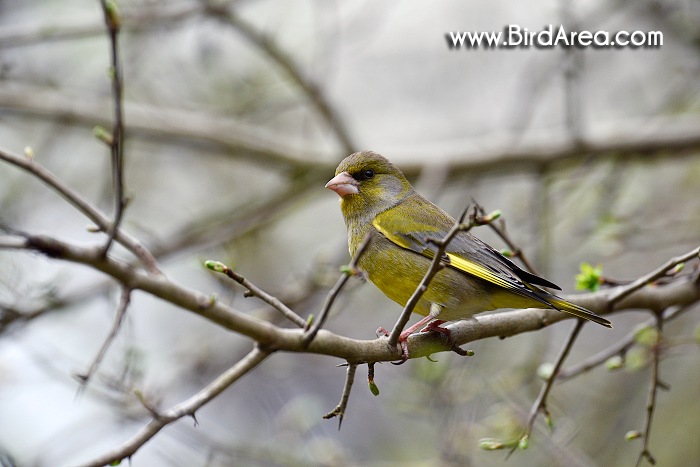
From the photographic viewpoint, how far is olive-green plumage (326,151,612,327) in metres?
3.54

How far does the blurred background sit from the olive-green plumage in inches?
37.2

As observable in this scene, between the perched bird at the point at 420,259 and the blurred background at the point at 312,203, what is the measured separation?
0.94m

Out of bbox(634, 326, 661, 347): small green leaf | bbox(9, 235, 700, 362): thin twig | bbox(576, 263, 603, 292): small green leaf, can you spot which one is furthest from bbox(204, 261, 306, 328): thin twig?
bbox(634, 326, 661, 347): small green leaf

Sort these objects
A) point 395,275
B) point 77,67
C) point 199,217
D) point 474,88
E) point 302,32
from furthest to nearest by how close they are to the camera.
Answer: point 474,88, point 302,32, point 77,67, point 199,217, point 395,275

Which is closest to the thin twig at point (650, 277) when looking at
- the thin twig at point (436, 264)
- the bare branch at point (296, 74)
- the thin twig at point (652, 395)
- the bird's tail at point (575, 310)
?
the bird's tail at point (575, 310)

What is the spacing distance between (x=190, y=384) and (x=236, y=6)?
120 inches

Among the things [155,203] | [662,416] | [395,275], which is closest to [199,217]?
[155,203]

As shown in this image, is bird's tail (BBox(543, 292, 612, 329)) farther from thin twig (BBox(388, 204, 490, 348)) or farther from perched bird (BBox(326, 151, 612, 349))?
thin twig (BBox(388, 204, 490, 348))

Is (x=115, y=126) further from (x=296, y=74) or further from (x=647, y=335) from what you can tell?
(x=296, y=74)

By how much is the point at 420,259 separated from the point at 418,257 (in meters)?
0.02

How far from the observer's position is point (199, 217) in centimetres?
700

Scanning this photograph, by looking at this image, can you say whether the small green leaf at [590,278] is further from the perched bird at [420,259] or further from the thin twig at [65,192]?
the thin twig at [65,192]

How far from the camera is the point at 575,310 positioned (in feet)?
10.5

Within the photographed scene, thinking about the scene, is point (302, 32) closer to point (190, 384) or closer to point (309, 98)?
point (309, 98)
